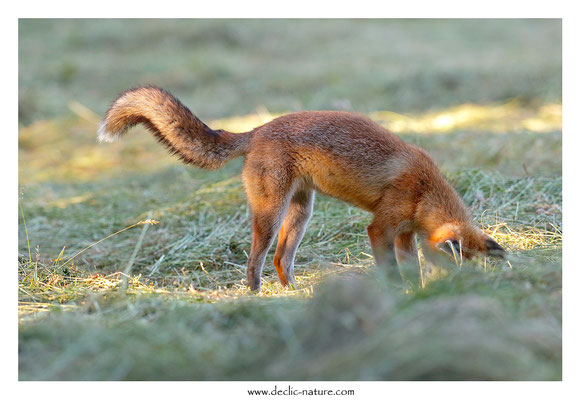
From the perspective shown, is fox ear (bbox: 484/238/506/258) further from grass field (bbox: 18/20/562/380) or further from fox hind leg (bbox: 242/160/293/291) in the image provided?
fox hind leg (bbox: 242/160/293/291)

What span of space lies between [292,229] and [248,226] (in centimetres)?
119

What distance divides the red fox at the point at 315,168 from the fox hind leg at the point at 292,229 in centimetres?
1

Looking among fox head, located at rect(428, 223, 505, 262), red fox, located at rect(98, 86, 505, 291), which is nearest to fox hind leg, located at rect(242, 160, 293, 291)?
red fox, located at rect(98, 86, 505, 291)

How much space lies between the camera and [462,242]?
505 centimetres

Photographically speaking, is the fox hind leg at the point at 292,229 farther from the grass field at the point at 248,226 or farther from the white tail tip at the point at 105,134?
the white tail tip at the point at 105,134

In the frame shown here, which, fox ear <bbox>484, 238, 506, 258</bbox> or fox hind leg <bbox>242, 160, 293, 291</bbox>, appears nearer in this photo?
fox ear <bbox>484, 238, 506, 258</bbox>

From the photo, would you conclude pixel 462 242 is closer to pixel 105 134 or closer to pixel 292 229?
pixel 292 229

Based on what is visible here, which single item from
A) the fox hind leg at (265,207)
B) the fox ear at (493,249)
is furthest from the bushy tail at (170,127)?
the fox ear at (493,249)

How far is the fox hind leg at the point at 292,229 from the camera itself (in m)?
5.73

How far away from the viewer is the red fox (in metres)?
5.36

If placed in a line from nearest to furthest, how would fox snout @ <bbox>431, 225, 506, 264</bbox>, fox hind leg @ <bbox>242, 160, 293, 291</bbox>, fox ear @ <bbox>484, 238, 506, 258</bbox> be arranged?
fox ear @ <bbox>484, 238, 506, 258</bbox>, fox snout @ <bbox>431, 225, 506, 264</bbox>, fox hind leg @ <bbox>242, 160, 293, 291</bbox>

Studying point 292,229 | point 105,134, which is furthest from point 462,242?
point 105,134

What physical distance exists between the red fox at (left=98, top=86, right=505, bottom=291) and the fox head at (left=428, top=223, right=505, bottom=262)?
0.07ft

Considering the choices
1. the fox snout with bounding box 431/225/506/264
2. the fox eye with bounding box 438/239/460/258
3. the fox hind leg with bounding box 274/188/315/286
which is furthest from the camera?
the fox hind leg with bounding box 274/188/315/286
